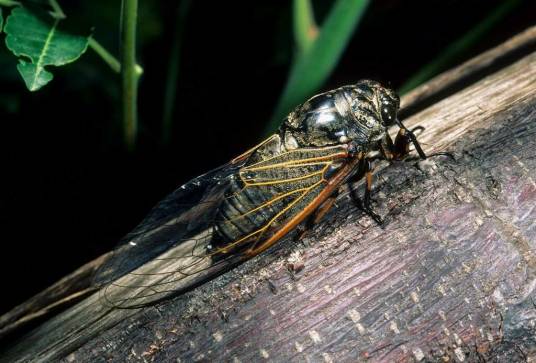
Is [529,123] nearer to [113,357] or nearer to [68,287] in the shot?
[113,357]

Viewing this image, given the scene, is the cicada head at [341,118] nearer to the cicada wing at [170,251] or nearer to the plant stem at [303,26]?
the cicada wing at [170,251]

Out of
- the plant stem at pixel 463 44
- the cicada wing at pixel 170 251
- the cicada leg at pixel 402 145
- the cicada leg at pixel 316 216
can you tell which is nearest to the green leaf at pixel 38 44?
the cicada wing at pixel 170 251

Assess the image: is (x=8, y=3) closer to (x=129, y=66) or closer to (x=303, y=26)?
(x=129, y=66)

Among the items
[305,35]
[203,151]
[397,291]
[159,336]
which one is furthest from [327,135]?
[203,151]

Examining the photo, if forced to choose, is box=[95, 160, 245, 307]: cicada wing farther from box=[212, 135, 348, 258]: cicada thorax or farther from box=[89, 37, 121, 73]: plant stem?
box=[89, 37, 121, 73]: plant stem

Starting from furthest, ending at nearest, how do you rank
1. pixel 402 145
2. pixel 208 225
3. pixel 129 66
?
pixel 129 66 → pixel 208 225 → pixel 402 145

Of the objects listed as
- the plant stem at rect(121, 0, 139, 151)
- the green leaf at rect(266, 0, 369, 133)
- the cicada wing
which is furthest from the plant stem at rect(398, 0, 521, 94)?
the plant stem at rect(121, 0, 139, 151)

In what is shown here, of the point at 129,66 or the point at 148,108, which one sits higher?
the point at 148,108

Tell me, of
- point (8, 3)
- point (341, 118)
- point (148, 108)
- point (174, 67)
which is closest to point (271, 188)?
point (341, 118)
